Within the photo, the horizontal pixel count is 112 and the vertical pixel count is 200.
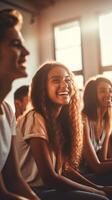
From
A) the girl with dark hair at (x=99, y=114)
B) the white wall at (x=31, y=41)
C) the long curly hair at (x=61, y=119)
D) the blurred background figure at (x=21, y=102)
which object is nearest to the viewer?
the long curly hair at (x=61, y=119)

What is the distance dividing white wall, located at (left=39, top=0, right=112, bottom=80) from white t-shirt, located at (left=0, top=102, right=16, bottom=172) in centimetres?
450

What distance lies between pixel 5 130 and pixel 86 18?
485cm

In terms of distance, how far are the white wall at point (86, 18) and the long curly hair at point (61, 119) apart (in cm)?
370

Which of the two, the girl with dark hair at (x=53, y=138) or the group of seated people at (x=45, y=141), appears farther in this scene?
the girl with dark hair at (x=53, y=138)

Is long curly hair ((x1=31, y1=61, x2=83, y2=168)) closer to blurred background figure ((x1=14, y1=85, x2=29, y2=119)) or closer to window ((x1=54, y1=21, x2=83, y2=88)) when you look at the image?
blurred background figure ((x1=14, y1=85, x2=29, y2=119))

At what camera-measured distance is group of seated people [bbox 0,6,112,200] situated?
1.21 m

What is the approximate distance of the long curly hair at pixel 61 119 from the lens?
180 centimetres

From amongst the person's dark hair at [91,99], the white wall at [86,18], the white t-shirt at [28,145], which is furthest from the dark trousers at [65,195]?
the white wall at [86,18]

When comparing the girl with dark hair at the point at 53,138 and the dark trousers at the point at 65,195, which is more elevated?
the girl with dark hair at the point at 53,138

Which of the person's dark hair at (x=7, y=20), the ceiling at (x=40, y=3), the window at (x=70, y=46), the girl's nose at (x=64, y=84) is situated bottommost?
the girl's nose at (x=64, y=84)

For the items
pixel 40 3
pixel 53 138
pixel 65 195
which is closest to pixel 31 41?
pixel 40 3

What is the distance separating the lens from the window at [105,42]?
5594 millimetres

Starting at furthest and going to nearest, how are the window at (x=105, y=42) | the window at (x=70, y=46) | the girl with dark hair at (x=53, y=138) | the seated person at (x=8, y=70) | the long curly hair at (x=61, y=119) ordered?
the window at (x=70, y=46)
the window at (x=105, y=42)
the long curly hair at (x=61, y=119)
the girl with dark hair at (x=53, y=138)
the seated person at (x=8, y=70)

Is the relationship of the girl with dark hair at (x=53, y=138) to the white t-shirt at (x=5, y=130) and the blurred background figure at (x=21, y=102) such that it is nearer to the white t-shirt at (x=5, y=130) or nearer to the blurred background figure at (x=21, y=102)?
the white t-shirt at (x=5, y=130)
